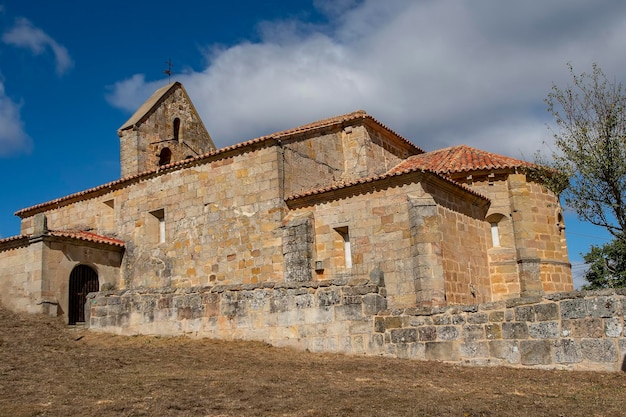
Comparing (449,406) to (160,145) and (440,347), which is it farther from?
(160,145)

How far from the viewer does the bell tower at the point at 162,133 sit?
25.4 meters

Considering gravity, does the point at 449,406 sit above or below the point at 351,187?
below

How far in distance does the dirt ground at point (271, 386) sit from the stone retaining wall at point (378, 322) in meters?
0.28

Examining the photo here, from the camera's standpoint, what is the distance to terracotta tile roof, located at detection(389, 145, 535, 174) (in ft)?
58.3

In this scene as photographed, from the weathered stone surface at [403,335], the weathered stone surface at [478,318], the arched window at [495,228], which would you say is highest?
the arched window at [495,228]

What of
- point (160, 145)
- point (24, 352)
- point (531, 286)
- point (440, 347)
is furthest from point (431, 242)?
point (160, 145)

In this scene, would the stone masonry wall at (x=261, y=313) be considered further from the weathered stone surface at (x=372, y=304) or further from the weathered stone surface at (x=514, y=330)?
the weathered stone surface at (x=514, y=330)

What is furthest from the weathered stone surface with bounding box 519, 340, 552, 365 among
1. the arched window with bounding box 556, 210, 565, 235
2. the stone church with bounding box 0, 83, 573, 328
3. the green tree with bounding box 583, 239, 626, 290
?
the green tree with bounding box 583, 239, 626, 290

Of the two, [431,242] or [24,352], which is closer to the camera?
[24,352]

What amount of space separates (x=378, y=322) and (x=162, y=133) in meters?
Result: 17.9

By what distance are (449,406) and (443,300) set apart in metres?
7.53

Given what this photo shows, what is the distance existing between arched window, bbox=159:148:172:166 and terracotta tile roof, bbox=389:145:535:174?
1087cm

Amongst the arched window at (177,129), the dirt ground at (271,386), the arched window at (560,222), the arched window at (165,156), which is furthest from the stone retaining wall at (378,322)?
the arched window at (177,129)

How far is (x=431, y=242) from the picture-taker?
49.2ft
